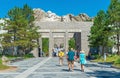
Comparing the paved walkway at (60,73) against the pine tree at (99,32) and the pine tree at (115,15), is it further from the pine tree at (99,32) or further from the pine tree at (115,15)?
the pine tree at (99,32)

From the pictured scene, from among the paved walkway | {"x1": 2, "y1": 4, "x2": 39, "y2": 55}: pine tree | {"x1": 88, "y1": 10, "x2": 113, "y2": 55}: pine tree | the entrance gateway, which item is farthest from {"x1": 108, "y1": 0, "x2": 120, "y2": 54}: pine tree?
the entrance gateway

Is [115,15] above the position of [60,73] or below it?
above

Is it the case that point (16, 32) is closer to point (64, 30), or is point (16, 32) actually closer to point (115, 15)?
point (64, 30)

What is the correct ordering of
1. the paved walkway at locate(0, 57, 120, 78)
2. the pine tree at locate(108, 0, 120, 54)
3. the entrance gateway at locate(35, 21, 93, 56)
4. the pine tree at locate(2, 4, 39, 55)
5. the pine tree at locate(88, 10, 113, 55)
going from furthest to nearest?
the entrance gateway at locate(35, 21, 93, 56) → the pine tree at locate(2, 4, 39, 55) → the pine tree at locate(88, 10, 113, 55) → the pine tree at locate(108, 0, 120, 54) → the paved walkway at locate(0, 57, 120, 78)

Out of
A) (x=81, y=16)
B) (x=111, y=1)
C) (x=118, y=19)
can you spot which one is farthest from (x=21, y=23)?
(x=81, y=16)

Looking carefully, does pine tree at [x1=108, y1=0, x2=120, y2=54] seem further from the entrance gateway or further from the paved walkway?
the entrance gateway

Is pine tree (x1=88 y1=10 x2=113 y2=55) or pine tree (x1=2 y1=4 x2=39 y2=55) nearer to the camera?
pine tree (x1=88 y1=10 x2=113 y2=55)

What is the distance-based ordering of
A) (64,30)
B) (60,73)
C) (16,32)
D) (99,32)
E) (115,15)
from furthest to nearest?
(64,30) < (16,32) < (99,32) < (115,15) < (60,73)

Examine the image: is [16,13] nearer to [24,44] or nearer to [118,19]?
[24,44]

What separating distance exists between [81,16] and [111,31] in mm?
146695

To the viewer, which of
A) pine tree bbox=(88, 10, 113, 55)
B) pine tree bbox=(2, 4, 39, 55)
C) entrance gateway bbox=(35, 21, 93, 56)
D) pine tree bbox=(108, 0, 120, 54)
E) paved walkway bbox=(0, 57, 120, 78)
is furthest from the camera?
entrance gateway bbox=(35, 21, 93, 56)

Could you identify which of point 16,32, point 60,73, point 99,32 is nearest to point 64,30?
point 16,32

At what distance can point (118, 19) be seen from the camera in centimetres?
3816

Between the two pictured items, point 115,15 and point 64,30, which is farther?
point 64,30
